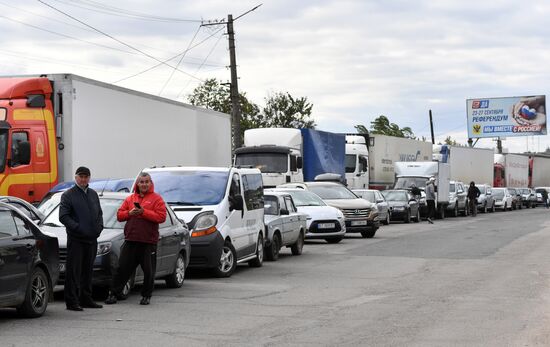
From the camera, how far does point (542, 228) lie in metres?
36.8

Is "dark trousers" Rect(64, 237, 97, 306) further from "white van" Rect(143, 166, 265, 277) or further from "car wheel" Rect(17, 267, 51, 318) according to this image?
"white van" Rect(143, 166, 265, 277)

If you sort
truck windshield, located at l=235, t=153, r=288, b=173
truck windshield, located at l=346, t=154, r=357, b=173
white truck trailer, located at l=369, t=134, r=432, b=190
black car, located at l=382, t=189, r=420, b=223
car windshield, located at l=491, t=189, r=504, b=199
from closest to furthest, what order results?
truck windshield, located at l=235, t=153, r=288, b=173 → black car, located at l=382, t=189, r=420, b=223 → truck windshield, located at l=346, t=154, r=357, b=173 → white truck trailer, located at l=369, t=134, r=432, b=190 → car windshield, located at l=491, t=189, r=504, b=199

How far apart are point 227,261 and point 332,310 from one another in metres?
4.58

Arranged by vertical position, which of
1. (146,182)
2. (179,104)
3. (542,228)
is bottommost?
(542,228)

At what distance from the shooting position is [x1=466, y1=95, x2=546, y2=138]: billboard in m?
89.4

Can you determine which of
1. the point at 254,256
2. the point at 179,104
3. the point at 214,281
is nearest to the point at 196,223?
the point at 214,281

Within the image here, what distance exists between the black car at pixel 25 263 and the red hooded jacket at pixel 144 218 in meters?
1.14

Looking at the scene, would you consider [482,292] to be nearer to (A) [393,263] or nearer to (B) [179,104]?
(A) [393,263]

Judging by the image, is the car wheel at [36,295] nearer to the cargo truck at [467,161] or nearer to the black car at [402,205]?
the black car at [402,205]

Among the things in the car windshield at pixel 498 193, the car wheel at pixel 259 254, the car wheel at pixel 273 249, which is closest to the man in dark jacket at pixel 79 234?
the car wheel at pixel 259 254

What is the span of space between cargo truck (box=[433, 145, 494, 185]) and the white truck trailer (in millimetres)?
4975

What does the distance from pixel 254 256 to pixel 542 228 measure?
20829mm

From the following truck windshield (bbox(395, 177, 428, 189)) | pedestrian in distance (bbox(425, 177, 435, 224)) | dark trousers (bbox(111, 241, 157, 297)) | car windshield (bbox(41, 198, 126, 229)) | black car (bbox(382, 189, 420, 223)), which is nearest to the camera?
dark trousers (bbox(111, 241, 157, 297))

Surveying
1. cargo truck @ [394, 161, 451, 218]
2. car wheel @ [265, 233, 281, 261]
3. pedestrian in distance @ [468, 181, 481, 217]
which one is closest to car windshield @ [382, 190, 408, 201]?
cargo truck @ [394, 161, 451, 218]
